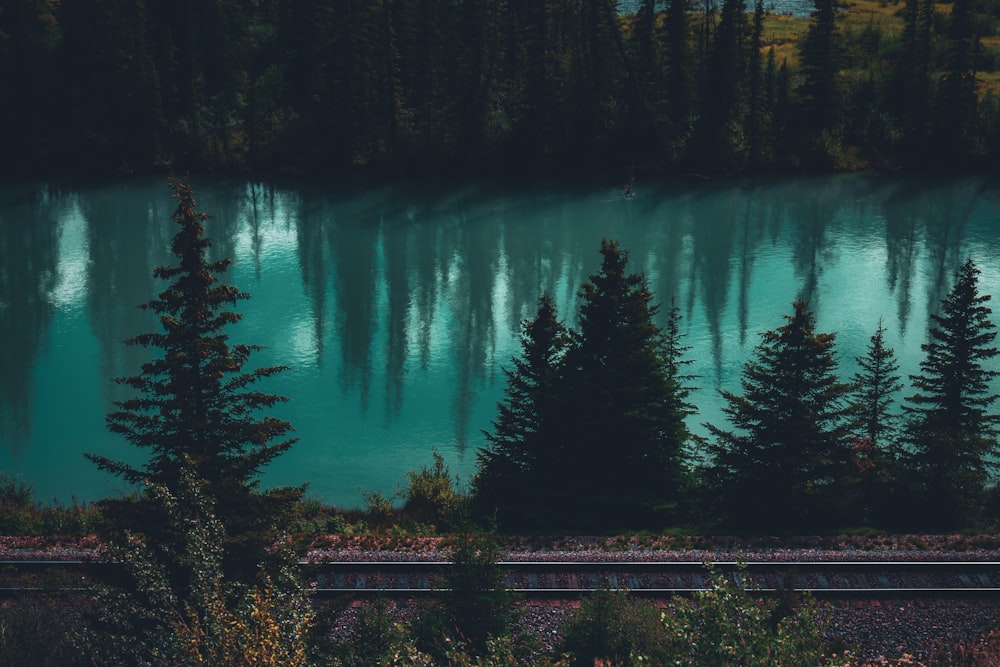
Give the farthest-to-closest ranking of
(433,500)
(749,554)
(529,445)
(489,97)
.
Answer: (489,97)
(529,445)
(433,500)
(749,554)

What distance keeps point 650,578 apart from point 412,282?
3053 cm

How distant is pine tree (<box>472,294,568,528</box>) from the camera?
28.0 m

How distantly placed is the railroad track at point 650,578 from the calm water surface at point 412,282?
28.1 feet

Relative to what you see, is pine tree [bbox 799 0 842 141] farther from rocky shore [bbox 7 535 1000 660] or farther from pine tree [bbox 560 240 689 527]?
rocky shore [bbox 7 535 1000 660]

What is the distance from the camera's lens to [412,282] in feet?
169

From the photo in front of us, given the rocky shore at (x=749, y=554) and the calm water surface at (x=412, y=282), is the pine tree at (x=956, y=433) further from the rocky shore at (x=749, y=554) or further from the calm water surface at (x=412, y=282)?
the calm water surface at (x=412, y=282)

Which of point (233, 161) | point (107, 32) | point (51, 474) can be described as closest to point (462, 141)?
point (233, 161)

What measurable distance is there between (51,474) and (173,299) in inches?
664

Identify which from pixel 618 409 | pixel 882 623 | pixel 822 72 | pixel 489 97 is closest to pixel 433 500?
pixel 618 409

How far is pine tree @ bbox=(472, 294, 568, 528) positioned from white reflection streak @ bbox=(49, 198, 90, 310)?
1107 inches

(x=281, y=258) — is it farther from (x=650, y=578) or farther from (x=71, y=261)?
(x=650, y=578)

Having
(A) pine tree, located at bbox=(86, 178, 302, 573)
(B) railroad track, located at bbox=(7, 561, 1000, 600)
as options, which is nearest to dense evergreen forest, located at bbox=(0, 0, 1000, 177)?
(B) railroad track, located at bbox=(7, 561, 1000, 600)

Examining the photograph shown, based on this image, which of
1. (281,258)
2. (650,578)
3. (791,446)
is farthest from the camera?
(281,258)

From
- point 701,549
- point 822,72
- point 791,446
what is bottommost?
point 701,549
